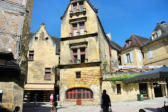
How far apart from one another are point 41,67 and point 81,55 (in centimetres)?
671

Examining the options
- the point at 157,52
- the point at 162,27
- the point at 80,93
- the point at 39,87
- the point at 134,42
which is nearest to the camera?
the point at 80,93

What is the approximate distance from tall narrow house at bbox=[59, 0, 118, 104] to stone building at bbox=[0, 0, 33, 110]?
279 inches

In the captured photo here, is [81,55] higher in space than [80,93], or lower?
higher

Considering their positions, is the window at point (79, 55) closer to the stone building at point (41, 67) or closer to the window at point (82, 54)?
the window at point (82, 54)

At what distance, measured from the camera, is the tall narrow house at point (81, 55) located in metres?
13.8

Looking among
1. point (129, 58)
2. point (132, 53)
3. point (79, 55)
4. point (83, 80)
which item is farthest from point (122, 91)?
Answer: point (129, 58)

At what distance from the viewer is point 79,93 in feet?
45.5

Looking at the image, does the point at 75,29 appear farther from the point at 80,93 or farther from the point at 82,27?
the point at 80,93

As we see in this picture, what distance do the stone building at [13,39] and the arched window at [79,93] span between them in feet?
23.6

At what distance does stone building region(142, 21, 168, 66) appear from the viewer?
1856 centimetres

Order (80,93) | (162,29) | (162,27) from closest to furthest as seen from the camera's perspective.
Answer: (80,93)
(162,29)
(162,27)

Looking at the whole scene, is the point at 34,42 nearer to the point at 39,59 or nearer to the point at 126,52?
the point at 39,59

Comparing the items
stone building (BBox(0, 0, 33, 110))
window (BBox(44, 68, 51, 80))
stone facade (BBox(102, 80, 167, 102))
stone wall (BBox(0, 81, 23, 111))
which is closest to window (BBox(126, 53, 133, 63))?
stone facade (BBox(102, 80, 167, 102))

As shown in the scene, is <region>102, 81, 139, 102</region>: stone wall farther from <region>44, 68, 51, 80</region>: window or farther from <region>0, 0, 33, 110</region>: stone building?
<region>0, 0, 33, 110</region>: stone building
